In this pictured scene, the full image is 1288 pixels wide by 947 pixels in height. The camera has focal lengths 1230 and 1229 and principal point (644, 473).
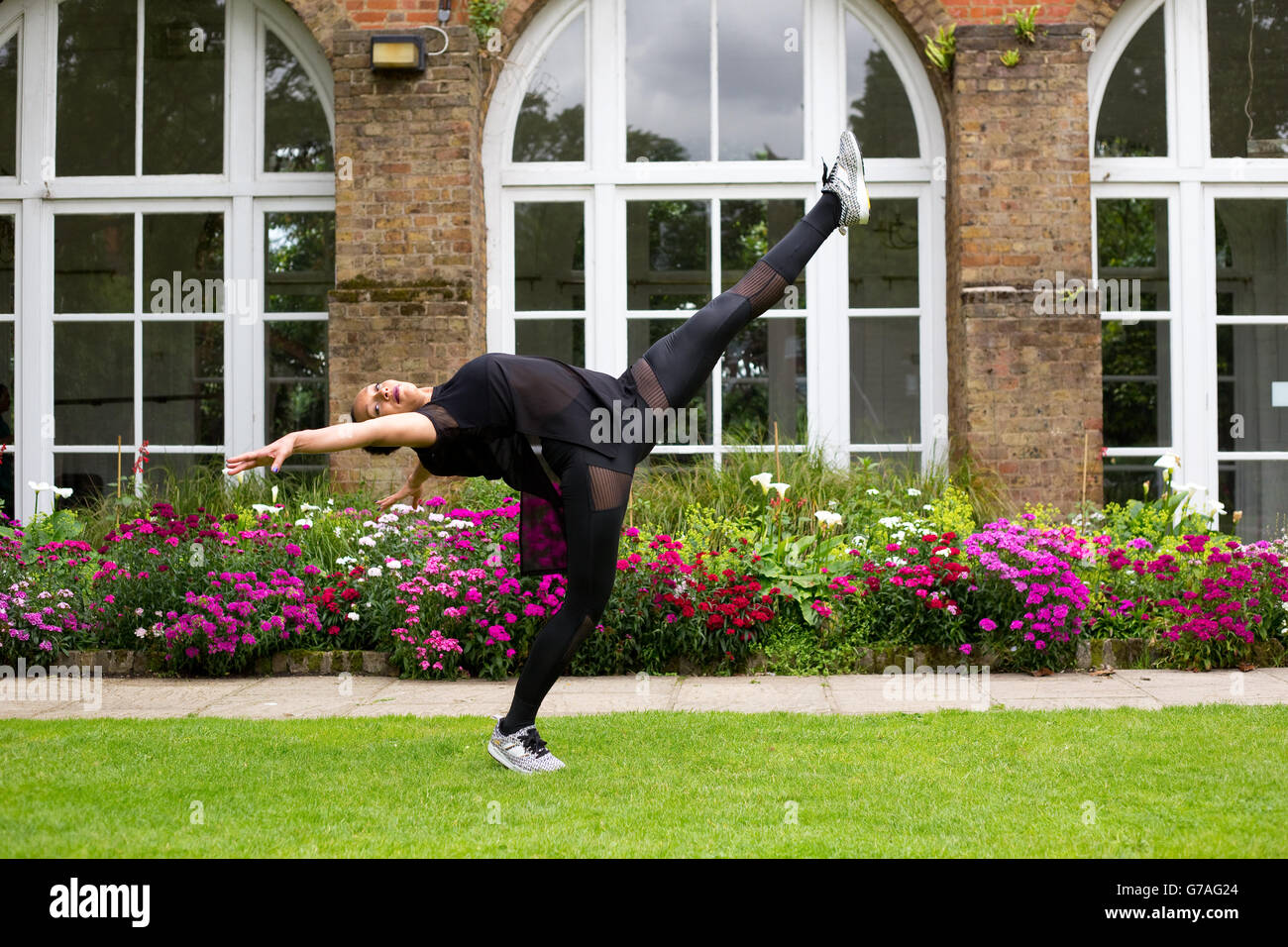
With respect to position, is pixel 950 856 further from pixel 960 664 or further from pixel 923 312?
pixel 923 312

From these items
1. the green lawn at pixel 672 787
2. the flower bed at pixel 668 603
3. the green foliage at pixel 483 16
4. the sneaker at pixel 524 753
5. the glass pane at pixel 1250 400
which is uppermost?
the green foliage at pixel 483 16

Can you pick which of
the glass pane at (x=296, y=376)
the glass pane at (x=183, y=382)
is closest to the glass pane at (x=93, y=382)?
the glass pane at (x=183, y=382)

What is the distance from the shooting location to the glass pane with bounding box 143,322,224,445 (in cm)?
906

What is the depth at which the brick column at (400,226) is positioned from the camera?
8320 mm

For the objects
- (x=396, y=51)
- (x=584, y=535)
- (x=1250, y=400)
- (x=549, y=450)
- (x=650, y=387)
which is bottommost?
(x=584, y=535)

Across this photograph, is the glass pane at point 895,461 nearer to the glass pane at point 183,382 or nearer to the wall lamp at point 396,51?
the wall lamp at point 396,51

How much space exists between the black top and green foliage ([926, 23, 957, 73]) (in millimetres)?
5228

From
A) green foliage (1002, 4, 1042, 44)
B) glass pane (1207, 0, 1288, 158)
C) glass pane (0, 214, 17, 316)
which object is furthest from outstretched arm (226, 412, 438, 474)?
glass pane (1207, 0, 1288, 158)

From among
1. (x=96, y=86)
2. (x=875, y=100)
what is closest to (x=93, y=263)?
(x=96, y=86)

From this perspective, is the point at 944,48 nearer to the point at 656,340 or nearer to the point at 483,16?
the point at 656,340

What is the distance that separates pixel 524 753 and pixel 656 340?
5.30 metres

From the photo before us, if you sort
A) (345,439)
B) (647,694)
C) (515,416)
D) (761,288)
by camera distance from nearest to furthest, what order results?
(345,439), (515,416), (761,288), (647,694)

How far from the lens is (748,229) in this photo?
8.94 metres

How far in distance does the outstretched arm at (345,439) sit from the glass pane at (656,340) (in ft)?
17.3
